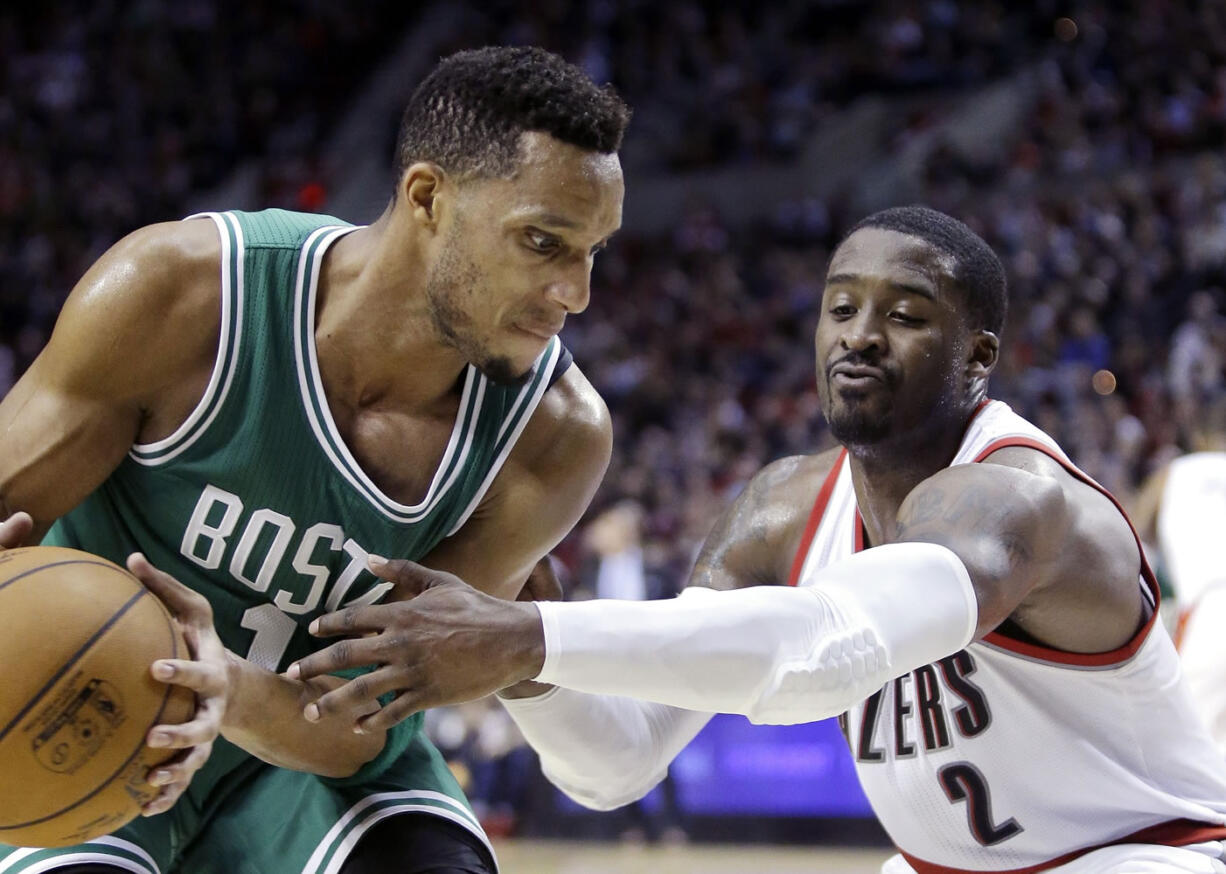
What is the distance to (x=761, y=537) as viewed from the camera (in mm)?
3566

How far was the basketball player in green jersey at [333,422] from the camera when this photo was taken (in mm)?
2725

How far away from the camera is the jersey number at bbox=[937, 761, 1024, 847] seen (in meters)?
3.10

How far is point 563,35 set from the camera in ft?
59.4

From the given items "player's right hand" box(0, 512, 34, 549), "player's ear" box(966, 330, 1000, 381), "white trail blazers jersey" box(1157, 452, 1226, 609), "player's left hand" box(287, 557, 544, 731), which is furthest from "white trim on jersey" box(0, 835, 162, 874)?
"white trail blazers jersey" box(1157, 452, 1226, 609)

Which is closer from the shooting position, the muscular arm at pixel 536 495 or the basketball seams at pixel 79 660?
the basketball seams at pixel 79 660

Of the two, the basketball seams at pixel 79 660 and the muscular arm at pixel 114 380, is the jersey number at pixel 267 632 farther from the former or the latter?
the basketball seams at pixel 79 660

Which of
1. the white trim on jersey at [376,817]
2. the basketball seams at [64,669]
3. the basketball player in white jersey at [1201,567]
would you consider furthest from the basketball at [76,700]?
the basketball player in white jersey at [1201,567]

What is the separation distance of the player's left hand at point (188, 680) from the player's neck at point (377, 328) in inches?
25.3

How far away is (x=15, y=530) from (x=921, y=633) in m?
1.55

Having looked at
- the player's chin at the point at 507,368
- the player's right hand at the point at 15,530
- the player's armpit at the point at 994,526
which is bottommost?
the player's right hand at the point at 15,530

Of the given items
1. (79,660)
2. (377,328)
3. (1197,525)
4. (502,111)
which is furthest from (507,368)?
(1197,525)

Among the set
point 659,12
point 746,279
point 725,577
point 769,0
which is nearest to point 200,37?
point 659,12

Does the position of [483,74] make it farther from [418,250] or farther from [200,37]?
[200,37]

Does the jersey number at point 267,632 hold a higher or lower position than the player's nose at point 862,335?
lower
